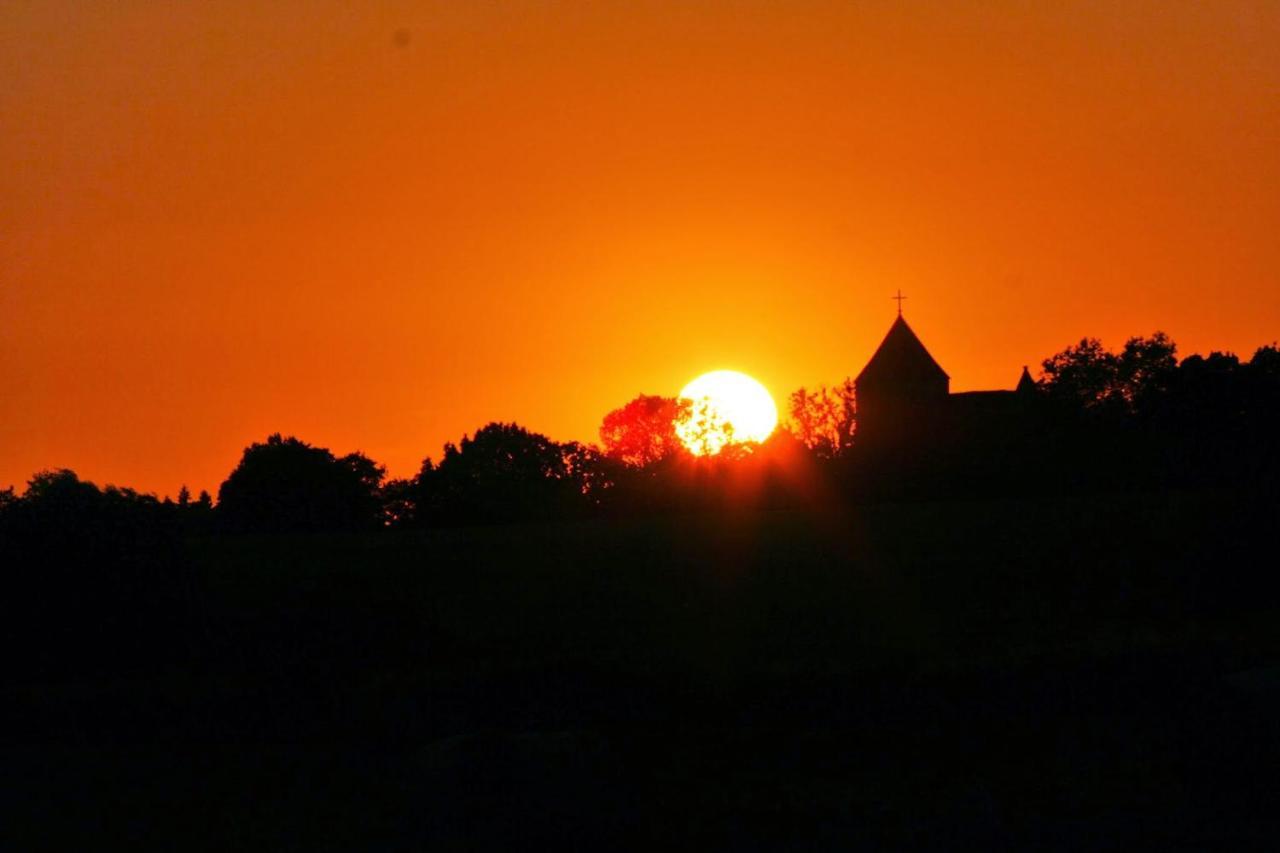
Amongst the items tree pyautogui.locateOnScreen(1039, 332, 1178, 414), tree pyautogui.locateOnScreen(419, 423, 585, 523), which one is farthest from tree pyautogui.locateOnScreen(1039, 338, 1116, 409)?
tree pyautogui.locateOnScreen(419, 423, 585, 523)

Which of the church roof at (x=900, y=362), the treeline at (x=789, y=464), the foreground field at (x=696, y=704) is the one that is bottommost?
the foreground field at (x=696, y=704)

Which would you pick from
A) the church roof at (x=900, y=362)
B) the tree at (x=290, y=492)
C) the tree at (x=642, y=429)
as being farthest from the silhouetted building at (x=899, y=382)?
the tree at (x=290, y=492)

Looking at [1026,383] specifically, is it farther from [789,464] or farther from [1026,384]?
[789,464]

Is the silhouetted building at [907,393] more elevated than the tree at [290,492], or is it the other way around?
the silhouetted building at [907,393]

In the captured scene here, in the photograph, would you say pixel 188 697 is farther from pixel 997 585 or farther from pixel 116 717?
pixel 997 585

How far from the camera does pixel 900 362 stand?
103062 millimetres

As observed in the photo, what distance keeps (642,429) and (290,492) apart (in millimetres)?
29193

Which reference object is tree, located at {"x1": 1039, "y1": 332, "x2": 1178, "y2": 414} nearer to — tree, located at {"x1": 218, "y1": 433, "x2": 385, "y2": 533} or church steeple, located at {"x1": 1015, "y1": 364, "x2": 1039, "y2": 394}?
church steeple, located at {"x1": 1015, "y1": 364, "x2": 1039, "y2": 394}

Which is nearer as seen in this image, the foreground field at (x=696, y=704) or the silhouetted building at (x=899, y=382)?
the foreground field at (x=696, y=704)

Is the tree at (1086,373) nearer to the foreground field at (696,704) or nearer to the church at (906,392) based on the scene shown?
the church at (906,392)

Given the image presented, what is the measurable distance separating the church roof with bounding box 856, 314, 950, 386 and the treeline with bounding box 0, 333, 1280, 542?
2632 millimetres

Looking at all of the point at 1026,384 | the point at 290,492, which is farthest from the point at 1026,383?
the point at 290,492

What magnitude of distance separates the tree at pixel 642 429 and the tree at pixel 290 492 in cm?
1910

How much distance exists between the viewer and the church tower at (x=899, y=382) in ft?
333
